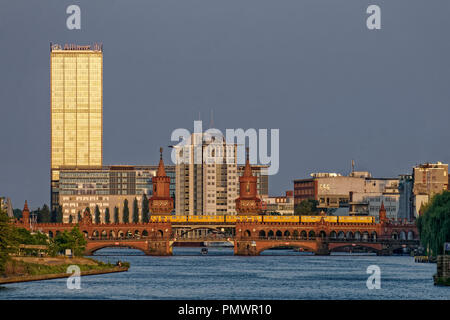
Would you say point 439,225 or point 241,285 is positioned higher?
point 439,225

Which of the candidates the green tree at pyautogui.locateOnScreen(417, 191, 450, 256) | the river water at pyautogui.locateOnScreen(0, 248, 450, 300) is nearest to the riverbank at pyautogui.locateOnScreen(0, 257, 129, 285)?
the river water at pyautogui.locateOnScreen(0, 248, 450, 300)

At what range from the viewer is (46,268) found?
6235 inches

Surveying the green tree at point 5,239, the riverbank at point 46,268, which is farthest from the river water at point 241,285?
the green tree at point 5,239

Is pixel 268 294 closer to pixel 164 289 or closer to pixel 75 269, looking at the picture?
pixel 164 289

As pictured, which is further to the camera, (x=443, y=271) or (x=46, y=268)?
(x=46, y=268)

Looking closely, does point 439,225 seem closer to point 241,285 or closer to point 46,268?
point 241,285

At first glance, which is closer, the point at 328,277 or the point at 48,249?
the point at 328,277

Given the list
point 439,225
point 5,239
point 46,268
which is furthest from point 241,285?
point 5,239

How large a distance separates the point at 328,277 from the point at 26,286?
4635 centimetres
